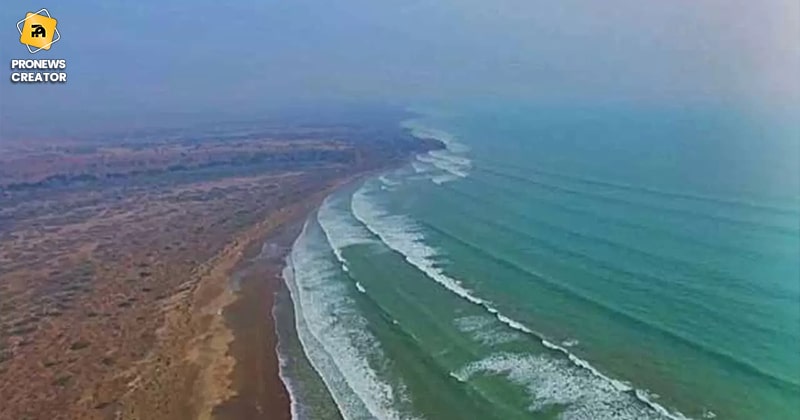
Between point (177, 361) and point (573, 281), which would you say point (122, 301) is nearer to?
point (177, 361)

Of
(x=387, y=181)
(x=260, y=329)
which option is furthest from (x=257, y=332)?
(x=387, y=181)

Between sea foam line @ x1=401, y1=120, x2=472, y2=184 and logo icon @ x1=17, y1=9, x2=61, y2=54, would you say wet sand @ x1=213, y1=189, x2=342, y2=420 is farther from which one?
sea foam line @ x1=401, y1=120, x2=472, y2=184

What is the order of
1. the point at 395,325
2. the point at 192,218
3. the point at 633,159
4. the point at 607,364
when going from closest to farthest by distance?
the point at 607,364 → the point at 395,325 → the point at 192,218 → the point at 633,159

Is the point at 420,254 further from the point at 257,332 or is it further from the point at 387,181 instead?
the point at 387,181

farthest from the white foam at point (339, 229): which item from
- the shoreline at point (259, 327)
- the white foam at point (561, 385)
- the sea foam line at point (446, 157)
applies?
the white foam at point (561, 385)

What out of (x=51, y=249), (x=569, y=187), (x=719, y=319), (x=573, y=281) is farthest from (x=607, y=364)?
(x=51, y=249)

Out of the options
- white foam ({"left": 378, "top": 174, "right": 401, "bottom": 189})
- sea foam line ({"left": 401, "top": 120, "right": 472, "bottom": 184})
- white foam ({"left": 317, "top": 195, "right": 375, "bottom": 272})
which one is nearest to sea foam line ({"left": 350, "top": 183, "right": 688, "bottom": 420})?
white foam ({"left": 317, "top": 195, "right": 375, "bottom": 272})

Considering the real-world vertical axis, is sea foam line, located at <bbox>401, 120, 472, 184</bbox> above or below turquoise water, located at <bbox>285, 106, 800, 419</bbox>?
above
